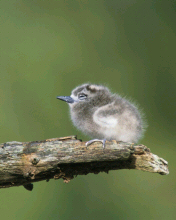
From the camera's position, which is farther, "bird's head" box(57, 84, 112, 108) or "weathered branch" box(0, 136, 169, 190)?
"bird's head" box(57, 84, 112, 108)

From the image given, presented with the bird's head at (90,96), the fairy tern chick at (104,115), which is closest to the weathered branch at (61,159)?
the fairy tern chick at (104,115)

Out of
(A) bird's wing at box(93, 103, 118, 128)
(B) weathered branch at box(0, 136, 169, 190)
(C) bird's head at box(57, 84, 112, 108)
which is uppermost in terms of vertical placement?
(C) bird's head at box(57, 84, 112, 108)

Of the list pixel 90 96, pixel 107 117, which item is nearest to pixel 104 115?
pixel 107 117

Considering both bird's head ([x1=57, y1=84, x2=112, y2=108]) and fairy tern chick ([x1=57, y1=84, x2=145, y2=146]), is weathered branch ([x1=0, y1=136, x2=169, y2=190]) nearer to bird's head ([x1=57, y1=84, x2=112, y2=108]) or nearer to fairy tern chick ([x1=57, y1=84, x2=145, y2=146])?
fairy tern chick ([x1=57, y1=84, x2=145, y2=146])

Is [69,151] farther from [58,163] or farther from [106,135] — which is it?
[106,135]

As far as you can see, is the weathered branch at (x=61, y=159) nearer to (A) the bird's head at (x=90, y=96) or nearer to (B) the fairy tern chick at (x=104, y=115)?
(B) the fairy tern chick at (x=104, y=115)

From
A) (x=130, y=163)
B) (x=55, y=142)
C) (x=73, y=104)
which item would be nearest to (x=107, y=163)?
(x=130, y=163)

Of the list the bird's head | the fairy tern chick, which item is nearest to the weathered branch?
the fairy tern chick

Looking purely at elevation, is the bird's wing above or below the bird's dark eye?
below

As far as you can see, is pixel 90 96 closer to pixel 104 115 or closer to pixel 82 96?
pixel 82 96

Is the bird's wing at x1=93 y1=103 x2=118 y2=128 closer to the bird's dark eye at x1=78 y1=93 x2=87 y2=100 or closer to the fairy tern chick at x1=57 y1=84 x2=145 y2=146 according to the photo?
the fairy tern chick at x1=57 y1=84 x2=145 y2=146
